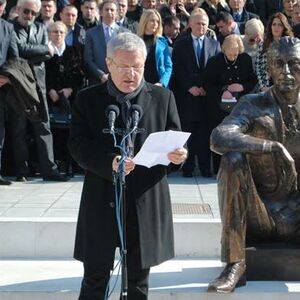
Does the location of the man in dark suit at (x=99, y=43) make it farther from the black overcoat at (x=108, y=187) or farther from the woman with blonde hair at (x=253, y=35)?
the black overcoat at (x=108, y=187)

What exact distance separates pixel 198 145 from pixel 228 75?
3.39ft

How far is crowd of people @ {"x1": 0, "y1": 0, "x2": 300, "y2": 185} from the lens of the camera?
9922 millimetres

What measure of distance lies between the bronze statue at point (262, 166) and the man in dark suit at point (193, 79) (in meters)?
4.48

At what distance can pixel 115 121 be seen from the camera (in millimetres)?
4602

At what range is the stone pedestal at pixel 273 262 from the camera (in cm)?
593

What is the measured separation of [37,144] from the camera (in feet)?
32.9

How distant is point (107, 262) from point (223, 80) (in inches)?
231

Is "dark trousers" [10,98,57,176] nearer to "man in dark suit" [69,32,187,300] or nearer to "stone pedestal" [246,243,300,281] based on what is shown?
"stone pedestal" [246,243,300,281]

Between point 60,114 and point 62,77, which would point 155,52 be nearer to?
point 62,77

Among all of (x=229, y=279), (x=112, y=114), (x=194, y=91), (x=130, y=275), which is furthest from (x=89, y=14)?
(x=112, y=114)

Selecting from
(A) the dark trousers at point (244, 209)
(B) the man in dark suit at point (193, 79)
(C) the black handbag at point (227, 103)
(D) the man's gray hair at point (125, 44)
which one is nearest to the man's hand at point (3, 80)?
(B) the man in dark suit at point (193, 79)

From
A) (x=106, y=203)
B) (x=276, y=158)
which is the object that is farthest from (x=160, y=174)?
(x=276, y=158)

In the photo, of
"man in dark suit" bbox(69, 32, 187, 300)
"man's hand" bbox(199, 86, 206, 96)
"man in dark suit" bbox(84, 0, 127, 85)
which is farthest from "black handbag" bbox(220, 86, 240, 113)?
"man in dark suit" bbox(69, 32, 187, 300)

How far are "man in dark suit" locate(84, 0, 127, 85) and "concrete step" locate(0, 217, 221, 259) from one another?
11.3ft
